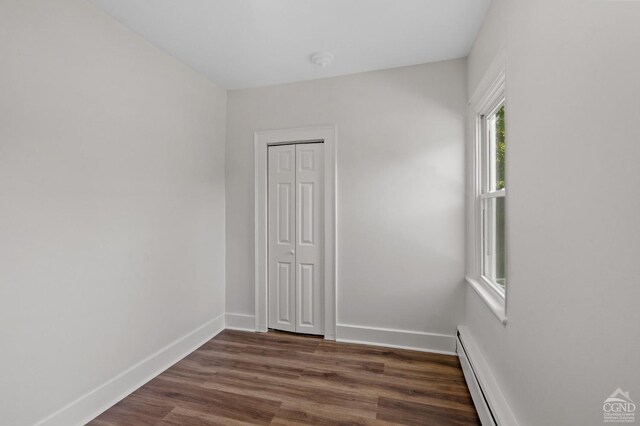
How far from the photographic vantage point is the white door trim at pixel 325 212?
2.89m

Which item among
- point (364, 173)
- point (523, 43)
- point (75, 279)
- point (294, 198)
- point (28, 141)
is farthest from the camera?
point (294, 198)

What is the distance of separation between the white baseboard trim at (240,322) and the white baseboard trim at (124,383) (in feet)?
0.90

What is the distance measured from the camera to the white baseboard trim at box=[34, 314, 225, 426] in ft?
5.63

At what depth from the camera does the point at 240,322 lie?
3.18 metres

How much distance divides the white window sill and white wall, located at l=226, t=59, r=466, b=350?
0.40 m

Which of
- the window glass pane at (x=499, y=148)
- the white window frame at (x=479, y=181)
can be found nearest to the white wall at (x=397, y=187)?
the white window frame at (x=479, y=181)

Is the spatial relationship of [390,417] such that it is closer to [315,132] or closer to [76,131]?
[315,132]

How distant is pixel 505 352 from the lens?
5.12 ft

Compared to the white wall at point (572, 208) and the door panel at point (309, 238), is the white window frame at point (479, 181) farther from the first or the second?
the door panel at point (309, 238)

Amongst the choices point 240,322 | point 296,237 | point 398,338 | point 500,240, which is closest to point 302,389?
point 398,338

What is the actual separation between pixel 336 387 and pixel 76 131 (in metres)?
2.39

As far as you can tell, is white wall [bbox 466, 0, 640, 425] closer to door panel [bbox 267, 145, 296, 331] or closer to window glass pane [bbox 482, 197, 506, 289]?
window glass pane [bbox 482, 197, 506, 289]

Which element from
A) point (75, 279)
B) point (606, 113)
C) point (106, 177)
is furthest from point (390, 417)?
point (106, 177)
